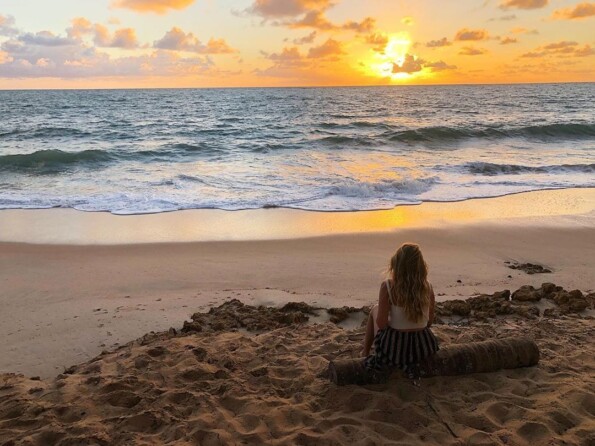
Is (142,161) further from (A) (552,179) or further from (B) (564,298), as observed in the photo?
(B) (564,298)

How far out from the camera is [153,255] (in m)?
8.16

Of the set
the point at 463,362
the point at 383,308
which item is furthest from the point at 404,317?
the point at 463,362

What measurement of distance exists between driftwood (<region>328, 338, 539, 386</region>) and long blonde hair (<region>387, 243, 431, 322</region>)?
0.58 meters

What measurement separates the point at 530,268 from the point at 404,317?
4.54m

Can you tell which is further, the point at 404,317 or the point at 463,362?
the point at 463,362

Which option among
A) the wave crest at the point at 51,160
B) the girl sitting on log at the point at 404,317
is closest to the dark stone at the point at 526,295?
the girl sitting on log at the point at 404,317

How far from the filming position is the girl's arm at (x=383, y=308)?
385cm

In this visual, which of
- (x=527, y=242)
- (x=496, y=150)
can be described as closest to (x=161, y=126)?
(x=496, y=150)

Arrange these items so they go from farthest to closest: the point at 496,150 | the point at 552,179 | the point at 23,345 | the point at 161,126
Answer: the point at 161,126, the point at 496,150, the point at 552,179, the point at 23,345

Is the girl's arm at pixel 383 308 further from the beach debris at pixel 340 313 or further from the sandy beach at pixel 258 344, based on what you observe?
the beach debris at pixel 340 313

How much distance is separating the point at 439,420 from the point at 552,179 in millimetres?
14378

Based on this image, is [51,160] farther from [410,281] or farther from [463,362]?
[463,362]

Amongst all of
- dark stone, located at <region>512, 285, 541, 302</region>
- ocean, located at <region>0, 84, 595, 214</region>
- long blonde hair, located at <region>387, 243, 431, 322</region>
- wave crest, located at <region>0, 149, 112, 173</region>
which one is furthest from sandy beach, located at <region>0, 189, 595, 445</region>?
wave crest, located at <region>0, 149, 112, 173</region>

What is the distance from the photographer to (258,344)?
4.94 metres
